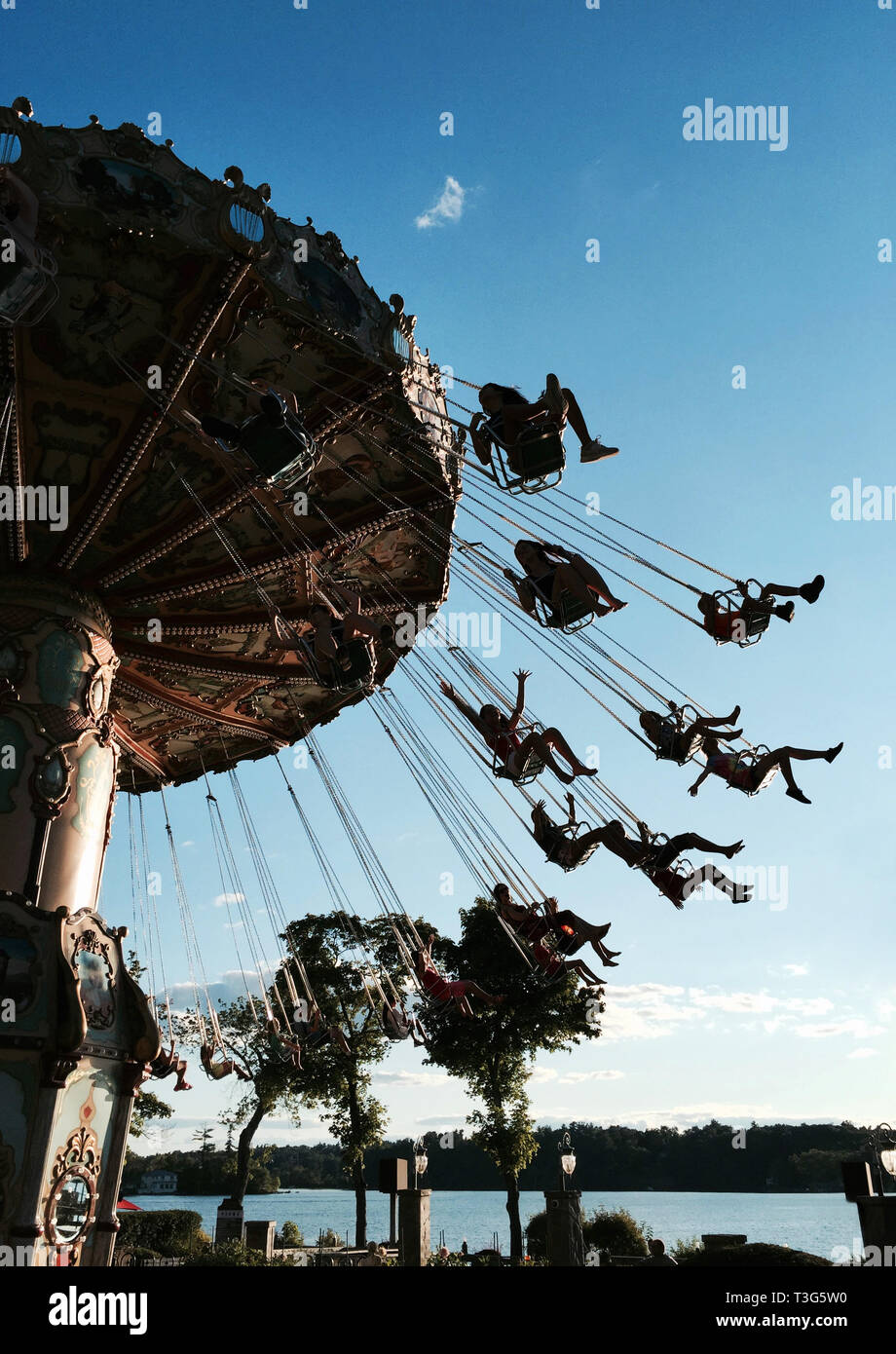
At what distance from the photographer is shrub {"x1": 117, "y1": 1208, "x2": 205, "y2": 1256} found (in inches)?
1063

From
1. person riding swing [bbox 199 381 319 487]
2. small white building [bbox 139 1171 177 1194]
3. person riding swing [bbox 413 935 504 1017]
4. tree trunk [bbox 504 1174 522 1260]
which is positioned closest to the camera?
person riding swing [bbox 199 381 319 487]

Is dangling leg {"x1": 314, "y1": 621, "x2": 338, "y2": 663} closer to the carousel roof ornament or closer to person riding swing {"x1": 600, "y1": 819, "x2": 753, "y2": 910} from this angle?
the carousel roof ornament

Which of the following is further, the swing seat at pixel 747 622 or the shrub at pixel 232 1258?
the shrub at pixel 232 1258

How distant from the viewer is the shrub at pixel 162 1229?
27.0 m

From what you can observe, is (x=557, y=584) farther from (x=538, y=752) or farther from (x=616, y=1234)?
(x=616, y=1234)

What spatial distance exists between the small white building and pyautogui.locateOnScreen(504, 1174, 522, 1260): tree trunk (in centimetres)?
7166

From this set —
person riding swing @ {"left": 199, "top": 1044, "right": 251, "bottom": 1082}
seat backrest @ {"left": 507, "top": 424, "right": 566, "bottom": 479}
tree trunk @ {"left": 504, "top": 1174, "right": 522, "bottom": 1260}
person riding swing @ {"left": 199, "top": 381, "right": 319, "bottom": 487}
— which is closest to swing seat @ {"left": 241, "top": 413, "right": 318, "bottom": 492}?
person riding swing @ {"left": 199, "top": 381, "right": 319, "bottom": 487}

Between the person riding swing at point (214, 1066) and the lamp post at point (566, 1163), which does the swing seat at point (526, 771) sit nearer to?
the person riding swing at point (214, 1066)

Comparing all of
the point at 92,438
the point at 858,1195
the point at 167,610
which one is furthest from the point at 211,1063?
the point at 858,1195

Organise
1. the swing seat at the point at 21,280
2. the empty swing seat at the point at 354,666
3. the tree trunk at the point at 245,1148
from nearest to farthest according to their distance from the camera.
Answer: the swing seat at the point at 21,280 < the empty swing seat at the point at 354,666 < the tree trunk at the point at 245,1148

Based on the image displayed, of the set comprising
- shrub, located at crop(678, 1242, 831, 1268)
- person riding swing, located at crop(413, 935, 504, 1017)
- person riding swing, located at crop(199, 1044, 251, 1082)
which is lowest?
shrub, located at crop(678, 1242, 831, 1268)

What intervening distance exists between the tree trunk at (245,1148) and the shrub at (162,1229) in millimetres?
2641

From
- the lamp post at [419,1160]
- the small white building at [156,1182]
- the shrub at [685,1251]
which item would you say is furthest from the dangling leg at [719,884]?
the small white building at [156,1182]

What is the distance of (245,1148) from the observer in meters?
33.8
